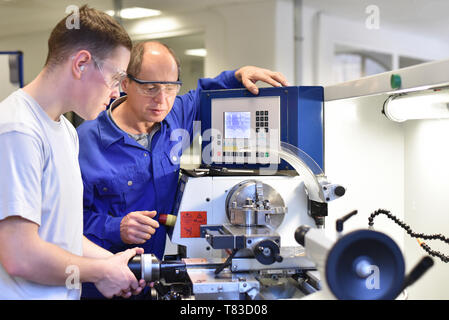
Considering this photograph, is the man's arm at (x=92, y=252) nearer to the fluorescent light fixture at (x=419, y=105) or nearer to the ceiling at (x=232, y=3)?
the fluorescent light fixture at (x=419, y=105)

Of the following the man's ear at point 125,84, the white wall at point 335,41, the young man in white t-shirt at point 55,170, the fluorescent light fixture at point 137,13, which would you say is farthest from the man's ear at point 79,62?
the white wall at point 335,41

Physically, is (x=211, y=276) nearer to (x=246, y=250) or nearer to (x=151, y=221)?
(x=246, y=250)

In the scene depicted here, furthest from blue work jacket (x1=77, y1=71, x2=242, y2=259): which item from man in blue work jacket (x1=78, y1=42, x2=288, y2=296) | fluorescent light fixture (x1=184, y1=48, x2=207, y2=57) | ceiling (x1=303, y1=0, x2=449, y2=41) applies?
ceiling (x1=303, y1=0, x2=449, y2=41)

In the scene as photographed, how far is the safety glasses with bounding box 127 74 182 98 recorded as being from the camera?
5.04 feet

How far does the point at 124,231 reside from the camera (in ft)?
4.69

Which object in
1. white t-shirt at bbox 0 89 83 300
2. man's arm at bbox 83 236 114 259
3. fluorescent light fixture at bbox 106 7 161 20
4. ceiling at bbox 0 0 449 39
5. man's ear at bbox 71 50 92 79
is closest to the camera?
white t-shirt at bbox 0 89 83 300

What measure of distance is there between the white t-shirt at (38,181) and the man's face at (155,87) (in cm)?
48

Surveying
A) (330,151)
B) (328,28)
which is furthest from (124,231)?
(328,28)

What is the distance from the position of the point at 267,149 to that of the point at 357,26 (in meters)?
3.50

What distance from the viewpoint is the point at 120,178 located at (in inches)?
60.4

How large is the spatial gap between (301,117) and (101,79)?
0.70 m

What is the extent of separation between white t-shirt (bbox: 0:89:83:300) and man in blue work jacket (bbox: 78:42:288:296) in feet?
1.37

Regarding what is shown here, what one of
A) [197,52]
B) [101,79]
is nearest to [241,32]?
[197,52]

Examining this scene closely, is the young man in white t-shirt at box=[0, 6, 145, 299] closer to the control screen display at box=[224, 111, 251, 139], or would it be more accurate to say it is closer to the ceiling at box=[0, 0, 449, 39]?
the control screen display at box=[224, 111, 251, 139]
